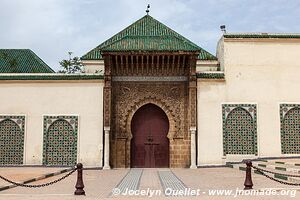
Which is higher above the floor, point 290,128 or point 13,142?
point 290,128

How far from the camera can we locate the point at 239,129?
11.9 meters

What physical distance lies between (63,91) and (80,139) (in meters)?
1.41

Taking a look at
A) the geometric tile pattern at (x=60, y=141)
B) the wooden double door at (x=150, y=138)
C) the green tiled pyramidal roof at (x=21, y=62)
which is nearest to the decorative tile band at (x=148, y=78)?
the wooden double door at (x=150, y=138)

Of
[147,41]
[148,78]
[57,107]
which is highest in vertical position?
[147,41]

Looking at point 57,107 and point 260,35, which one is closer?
point 57,107

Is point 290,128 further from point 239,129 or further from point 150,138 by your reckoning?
point 150,138

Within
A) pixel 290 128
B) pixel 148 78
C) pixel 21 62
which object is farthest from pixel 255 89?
pixel 21 62

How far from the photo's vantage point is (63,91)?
39.8ft

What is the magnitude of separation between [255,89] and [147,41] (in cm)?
331

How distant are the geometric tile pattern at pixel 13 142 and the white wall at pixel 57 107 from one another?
15 cm

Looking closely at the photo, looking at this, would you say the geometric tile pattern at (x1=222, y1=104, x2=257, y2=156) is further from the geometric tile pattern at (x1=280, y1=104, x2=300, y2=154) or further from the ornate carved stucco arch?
the ornate carved stucco arch

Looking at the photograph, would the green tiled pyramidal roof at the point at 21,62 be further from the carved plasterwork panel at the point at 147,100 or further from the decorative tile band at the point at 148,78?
the carved plasterwork panel at the point at 147,100

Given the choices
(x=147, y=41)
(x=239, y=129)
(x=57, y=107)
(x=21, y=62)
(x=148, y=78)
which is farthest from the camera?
(x=21, y=62)

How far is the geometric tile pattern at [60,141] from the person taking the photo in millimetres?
11922
